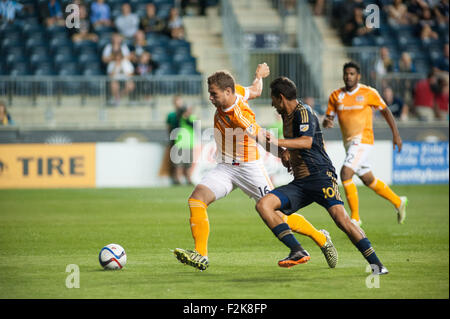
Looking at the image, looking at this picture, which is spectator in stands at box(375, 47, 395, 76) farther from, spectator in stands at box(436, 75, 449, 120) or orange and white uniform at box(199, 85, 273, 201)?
orange and white uniform at box(199, 85, 273, 201)

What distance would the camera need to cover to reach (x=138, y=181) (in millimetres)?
18609

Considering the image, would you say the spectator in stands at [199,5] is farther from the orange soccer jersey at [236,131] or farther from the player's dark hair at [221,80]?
the player's dark hair at [221,80]

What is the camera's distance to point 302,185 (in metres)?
7.37

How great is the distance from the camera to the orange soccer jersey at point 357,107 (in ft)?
36.9

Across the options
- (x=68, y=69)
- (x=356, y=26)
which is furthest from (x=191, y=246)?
(x=356, y=26)

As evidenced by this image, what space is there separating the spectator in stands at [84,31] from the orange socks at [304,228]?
14.1 metres

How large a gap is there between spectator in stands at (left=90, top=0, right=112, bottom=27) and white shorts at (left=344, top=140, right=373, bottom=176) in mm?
11659

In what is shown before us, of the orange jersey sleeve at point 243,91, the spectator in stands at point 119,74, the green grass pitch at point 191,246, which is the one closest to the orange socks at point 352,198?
the green grass pitch at point 191,246

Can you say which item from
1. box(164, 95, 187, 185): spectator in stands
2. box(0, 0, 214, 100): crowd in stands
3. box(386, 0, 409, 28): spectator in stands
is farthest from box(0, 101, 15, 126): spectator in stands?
box(386, 0, 409, 28): spectator in stands

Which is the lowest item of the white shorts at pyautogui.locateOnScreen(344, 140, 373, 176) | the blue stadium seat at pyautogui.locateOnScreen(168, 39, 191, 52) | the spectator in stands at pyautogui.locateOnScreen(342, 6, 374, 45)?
the white shorts at pyautogui.locateOnScreen(344, 140, 373, 176)

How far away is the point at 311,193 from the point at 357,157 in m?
3.97

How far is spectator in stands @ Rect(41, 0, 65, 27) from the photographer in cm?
2045

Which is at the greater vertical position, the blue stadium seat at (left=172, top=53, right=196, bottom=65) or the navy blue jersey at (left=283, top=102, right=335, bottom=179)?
the blue stadium seat at (left=172, top=53, right=196, bottom=65)

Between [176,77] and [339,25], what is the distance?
22.0 feet
